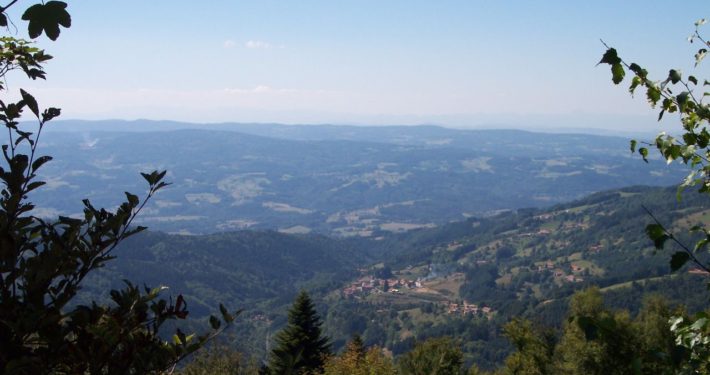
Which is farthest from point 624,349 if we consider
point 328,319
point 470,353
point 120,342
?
point 328,319

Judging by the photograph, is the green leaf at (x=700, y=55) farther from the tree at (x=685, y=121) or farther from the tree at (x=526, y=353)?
the tree at (x=526, y=353)

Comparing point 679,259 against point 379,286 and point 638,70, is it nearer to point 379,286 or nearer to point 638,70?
point 638,70

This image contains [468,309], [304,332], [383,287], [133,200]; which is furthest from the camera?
[383,287]

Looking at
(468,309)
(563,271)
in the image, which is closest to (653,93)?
(468,309)

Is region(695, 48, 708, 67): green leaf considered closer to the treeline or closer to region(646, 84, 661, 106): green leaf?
region(646, 84, 661, 106): green leaf

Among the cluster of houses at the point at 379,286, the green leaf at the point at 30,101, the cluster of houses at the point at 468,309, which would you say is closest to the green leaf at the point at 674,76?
the green leaf at the point at 30,101

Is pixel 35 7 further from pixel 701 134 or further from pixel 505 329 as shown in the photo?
pixel 505 329

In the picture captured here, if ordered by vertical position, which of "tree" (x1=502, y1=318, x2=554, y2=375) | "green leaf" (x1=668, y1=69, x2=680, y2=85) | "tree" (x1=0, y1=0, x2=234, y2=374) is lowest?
"tree" (x1=502, y1=318, x2=554, y2=375)

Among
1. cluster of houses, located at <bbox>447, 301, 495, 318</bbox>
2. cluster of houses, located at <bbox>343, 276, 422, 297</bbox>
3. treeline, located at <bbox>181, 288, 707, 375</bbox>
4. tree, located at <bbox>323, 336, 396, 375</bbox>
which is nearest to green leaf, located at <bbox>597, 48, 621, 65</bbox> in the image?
treeline, located at <bbox>181, 288, 707, 375</bbox>
